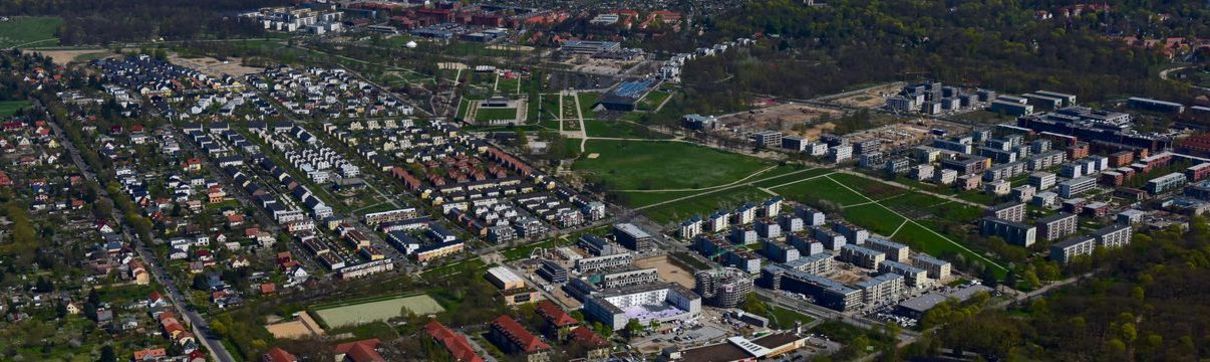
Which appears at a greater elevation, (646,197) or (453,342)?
(453,342)

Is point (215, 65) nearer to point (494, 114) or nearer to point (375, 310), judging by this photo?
point (494, 114)

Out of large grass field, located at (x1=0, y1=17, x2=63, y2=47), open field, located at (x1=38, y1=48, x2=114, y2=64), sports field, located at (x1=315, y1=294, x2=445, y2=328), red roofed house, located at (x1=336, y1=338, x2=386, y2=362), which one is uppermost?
large grass field, located at (x1=0, y1=17, x2=63, y2=47)

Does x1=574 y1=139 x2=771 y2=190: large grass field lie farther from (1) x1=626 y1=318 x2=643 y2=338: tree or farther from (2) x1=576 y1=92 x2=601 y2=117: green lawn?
(1) x1=626 y1=318 x2=643 y2=338: tree

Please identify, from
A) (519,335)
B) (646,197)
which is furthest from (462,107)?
(519,335)

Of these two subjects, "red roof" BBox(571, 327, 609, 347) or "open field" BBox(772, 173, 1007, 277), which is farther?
"open field" BBox(772, 173, 1007, 277)

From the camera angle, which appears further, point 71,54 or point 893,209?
point 71,54

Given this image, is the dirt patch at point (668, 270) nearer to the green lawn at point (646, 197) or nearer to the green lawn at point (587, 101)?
the green lawn at point (646, 197)

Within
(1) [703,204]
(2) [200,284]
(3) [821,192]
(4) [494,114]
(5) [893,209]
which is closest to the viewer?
(2) [200,284]

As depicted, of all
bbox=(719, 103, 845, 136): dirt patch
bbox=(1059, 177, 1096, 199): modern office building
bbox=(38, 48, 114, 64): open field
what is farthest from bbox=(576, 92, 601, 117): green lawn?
bbox=(38, 48, 114, 64): open field
